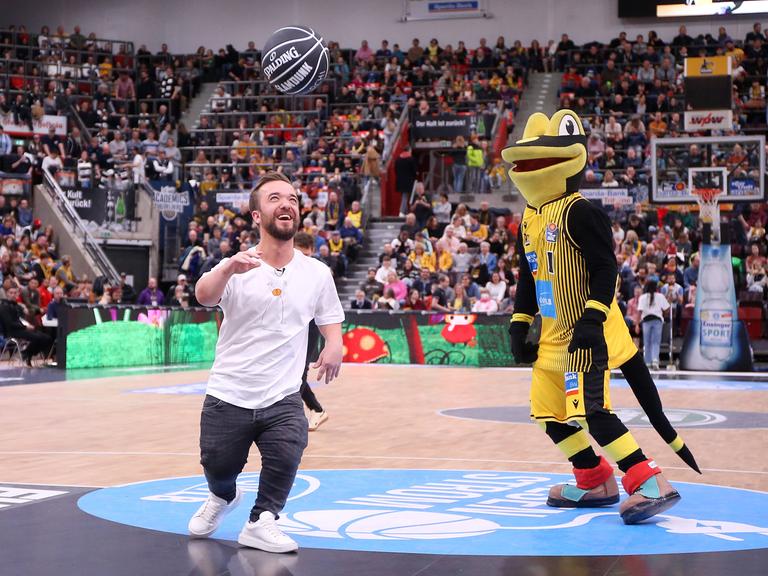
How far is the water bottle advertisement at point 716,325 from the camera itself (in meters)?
18.0

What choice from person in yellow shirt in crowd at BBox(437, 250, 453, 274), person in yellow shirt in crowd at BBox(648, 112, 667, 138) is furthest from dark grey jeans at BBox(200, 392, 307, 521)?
person in yellow shirt in crowd at BBox(648, 112, 667, 138)

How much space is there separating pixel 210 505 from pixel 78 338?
1346cm

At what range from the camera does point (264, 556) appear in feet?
16.0

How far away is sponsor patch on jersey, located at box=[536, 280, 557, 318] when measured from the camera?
6.08 meters

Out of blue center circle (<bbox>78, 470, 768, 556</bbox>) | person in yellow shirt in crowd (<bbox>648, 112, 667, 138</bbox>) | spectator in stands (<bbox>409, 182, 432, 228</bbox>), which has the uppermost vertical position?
person in yellow shirt in crowd (<bbox>648, 112, 667, 138</bbox>)

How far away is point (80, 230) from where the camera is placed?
24609 millimetres

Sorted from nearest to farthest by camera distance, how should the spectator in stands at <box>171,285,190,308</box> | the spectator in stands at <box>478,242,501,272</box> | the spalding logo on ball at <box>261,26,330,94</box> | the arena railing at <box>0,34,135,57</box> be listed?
the spalding logo on ball at <box>261,26,330,94</box>
the spectator in stands at <box>171,285,190,308</box>
the spectator in stands at <box>478,242,501,272</box>
the arena railing at <box>0,34,135,57</box>

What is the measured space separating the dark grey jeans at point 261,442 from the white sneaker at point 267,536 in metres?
0.05

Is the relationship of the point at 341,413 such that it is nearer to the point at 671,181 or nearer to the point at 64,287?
the point at 671,181

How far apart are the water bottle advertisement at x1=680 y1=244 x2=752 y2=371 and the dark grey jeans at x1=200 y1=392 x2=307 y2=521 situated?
14017mm

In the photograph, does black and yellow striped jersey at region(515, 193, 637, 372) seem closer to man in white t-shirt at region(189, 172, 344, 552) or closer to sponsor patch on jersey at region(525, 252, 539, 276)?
sponsor patch on jersey at region(525, 252, 539, 276)

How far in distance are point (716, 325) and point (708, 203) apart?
2020mm

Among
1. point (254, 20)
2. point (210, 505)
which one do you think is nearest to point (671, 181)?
point (210, 505)

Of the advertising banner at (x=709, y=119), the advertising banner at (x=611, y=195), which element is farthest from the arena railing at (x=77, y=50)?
the advertising banner at (x=709, y=119)
